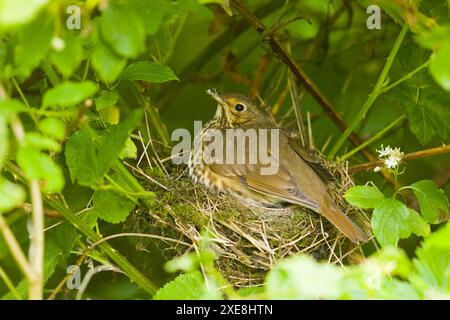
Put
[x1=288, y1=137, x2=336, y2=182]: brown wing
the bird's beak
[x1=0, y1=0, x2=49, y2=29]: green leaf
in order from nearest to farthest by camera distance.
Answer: [x1=0, y1=0, x2=49, y2=29]: green leaf
[x1=288, y1=137, x2=336, y2=182]: brown wing
the bird's beak

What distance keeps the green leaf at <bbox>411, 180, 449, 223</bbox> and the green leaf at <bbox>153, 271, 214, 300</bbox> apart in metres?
1.37

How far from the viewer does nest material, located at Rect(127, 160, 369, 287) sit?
480 cm

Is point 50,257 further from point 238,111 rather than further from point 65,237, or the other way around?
point 238,111

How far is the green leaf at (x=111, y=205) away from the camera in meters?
4.34

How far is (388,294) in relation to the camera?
9.01 feet

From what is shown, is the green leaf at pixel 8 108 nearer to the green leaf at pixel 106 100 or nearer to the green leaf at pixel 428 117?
the green leaf at pixel 106 100

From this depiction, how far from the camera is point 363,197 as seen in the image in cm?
409

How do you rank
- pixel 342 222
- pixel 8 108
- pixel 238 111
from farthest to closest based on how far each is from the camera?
pixel 238 111
pixel 342 222
pixel 8 108

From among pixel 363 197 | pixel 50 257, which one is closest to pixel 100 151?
pixel 50 257

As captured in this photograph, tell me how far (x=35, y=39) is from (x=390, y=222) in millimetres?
1993

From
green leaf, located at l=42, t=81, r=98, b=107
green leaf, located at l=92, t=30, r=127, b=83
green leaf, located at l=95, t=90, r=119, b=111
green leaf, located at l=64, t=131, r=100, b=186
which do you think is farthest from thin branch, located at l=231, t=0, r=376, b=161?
green leaf, located at l=42, t=81, r=98, b=107

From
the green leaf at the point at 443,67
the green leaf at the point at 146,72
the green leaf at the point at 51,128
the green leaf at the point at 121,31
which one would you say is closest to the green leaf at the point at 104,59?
the green leaf at the point at 121,31

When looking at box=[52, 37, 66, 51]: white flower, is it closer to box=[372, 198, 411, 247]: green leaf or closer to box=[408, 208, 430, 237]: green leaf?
box=[372, 198, 411, 247]: green leaf

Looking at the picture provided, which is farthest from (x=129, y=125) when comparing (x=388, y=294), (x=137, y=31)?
(x=388, y=294)
